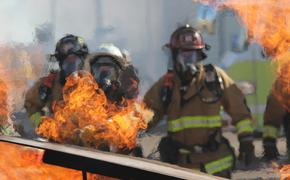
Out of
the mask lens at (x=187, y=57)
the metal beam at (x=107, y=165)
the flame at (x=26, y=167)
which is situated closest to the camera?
the metal beam at (x=107, y=165)

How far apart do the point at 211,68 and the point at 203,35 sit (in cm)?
25

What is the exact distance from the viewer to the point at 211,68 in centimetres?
354

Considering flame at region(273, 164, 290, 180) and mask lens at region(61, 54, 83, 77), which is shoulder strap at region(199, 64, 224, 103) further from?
mask lens at region(61, 54, 83, 77)

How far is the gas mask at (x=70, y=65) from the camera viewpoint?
3779 mm

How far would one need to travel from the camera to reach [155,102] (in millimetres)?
3650

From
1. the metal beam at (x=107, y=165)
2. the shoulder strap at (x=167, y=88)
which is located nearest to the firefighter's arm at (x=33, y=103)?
the shoulder strap at (x=167, y=88)

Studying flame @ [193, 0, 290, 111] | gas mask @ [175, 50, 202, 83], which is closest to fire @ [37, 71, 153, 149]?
gas mask @ [175, 50, 202, 83]

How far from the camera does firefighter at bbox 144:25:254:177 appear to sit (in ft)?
11.5

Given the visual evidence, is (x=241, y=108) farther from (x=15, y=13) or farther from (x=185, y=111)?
(x=15, y=13)

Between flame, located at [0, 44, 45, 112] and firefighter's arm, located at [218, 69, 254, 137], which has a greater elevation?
flame, located at [0, 44, 45, 112]

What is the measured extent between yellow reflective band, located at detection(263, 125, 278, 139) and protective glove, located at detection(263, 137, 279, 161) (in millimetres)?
26

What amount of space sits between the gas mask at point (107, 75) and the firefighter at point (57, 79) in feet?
0.39

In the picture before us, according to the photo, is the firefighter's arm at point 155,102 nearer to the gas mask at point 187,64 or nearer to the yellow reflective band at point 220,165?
the gas mask at point 187,64

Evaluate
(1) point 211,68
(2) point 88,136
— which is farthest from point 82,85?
(1) point 211,68
